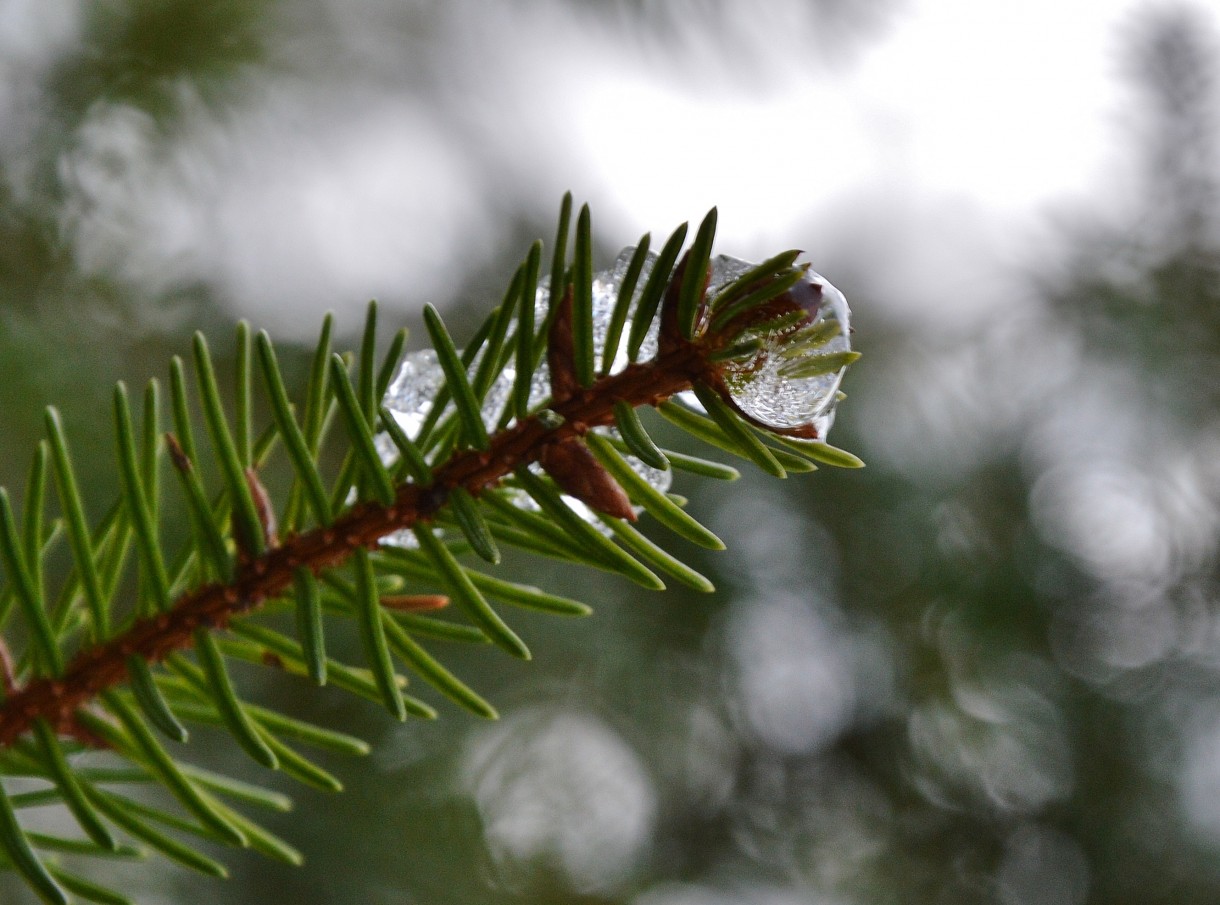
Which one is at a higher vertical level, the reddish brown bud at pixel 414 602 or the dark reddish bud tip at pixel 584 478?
the dark reddish bud tip at pixel 584 478

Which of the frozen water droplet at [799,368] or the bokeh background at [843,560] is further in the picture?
the bokeh background at [843,560]

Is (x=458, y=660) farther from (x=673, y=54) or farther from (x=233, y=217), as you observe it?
(x=673, y=54)

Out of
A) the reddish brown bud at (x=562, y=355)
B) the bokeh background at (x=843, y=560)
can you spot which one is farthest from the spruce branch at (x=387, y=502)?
the bokeh background at (x=843, y=560)

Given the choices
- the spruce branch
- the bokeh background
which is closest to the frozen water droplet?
the spruce branch

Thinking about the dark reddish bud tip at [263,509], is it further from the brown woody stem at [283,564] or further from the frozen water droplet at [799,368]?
the frozen water droplet at [799,368]

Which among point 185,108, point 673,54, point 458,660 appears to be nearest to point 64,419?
point 185,108

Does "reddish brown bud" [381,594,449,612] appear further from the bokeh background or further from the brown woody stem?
the bokeh background

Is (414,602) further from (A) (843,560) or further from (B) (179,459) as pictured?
(A) (843,560)

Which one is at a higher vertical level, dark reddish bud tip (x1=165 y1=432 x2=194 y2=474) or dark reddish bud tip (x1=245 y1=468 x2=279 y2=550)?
dark reddish bud tip (x1=165 y1=432 x2=194 y2=474)
